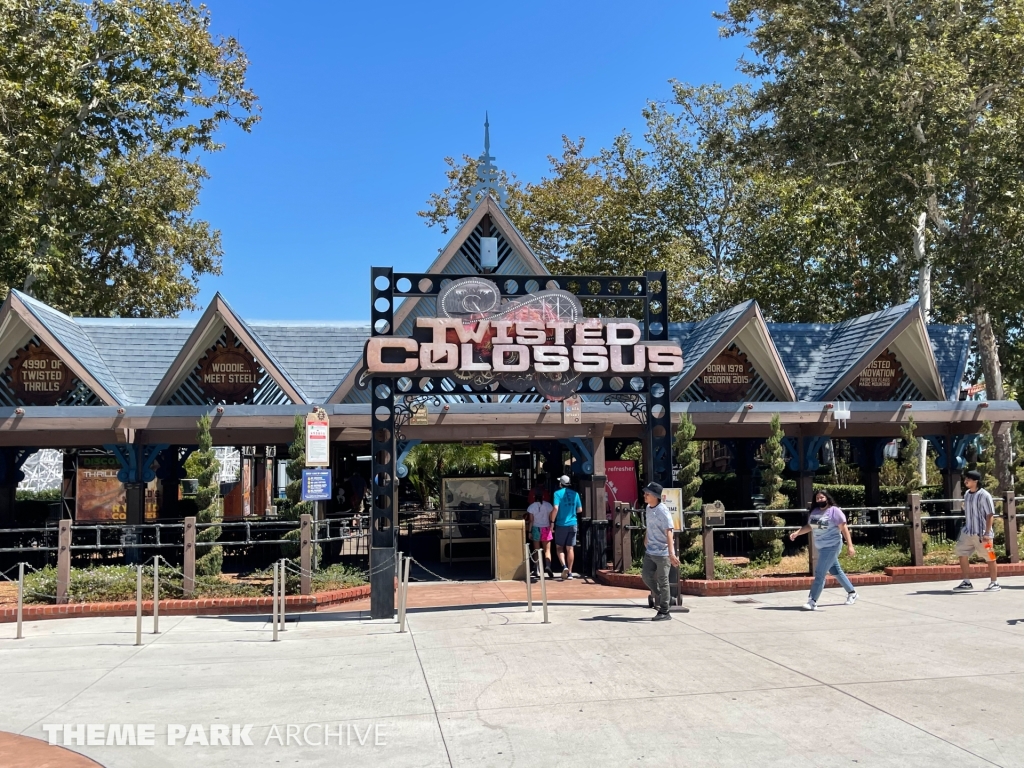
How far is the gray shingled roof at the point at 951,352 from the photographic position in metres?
20.1

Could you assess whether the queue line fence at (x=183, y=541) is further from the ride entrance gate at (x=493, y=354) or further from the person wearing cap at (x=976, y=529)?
the person wearing cap at (x=976, y=529)

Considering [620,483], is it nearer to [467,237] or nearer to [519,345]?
[467,237]

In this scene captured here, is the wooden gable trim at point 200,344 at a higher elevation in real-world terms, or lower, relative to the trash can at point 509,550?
higher

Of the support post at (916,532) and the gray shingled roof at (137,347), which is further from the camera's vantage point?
the gray shingled roof at (137,347)

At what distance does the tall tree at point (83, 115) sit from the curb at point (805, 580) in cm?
1717

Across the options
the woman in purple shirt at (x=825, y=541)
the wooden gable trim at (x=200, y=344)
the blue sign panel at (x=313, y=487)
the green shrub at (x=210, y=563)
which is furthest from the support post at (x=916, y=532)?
the green shrub at (x=210, y=563)

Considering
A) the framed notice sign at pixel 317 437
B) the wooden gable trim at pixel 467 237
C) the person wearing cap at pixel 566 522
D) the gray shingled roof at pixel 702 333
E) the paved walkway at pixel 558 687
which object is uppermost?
the wooden gable trim at pixel 467 237

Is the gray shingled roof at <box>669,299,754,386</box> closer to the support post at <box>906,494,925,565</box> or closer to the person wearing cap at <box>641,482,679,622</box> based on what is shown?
the support post at <box>906,494,925,565</box>

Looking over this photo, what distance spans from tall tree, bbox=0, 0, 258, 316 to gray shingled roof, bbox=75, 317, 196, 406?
5008 mm

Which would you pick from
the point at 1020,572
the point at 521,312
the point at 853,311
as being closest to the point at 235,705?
the point at 521,312

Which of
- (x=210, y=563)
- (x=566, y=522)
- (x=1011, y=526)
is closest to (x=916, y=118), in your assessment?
(x=1011, y=526)

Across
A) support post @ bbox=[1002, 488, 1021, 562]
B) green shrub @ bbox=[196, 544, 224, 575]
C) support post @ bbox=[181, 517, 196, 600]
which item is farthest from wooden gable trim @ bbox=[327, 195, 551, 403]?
support post @ bbox=[1002, 488, 1021, 562]

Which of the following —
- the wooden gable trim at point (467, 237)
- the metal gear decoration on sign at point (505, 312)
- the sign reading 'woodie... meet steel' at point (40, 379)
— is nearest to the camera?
the metal gear decoration on sign at point (505, 312)

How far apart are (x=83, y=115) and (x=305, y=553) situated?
16271mm
